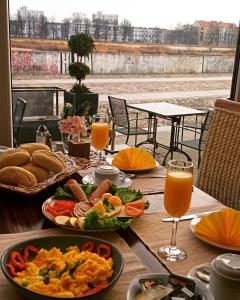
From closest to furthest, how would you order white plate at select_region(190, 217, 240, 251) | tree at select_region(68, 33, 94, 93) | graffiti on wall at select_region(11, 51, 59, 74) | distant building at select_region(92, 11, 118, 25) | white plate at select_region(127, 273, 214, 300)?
white plate at select_region(127, 273, 214, 300)
white plate at select_region(190, 217, 240, 251)
graffiti on wall at select_region(11, 51, 59, 74)
distant building at select_region(92, 11, 118, 25)
tree at select_region(68, 33, 94, 93)

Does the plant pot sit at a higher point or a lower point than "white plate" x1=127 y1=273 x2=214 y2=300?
lower

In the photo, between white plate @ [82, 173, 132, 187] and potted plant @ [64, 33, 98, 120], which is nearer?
white plate @ [82, 173, 132, 187]

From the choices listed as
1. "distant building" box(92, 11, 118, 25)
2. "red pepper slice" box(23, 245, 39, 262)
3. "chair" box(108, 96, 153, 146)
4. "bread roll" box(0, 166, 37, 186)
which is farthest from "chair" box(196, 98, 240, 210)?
"chair" box(108, 96, 153, 146)

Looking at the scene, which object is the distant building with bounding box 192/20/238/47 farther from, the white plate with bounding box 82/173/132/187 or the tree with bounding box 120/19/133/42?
the white plate with bounding box 82/173/132/187

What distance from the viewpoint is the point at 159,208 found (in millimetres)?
1110

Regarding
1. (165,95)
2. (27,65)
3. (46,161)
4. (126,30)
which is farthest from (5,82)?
(165,95)

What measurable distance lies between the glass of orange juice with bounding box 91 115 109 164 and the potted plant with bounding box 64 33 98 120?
1.93 m

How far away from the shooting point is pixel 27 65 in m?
2.90

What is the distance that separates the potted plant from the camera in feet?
11.3

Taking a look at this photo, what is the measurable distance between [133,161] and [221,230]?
581mm

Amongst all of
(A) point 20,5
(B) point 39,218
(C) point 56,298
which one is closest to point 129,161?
(B) point 39,218

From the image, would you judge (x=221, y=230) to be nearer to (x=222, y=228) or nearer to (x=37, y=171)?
(x=222, y=228)

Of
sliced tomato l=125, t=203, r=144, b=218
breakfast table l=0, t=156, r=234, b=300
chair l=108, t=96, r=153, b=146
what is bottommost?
chair l=108, t=96, r=153, b=146

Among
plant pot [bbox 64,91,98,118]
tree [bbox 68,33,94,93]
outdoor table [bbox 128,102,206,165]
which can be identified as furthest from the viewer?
outdoor table [bbox 128,102,206,165]
